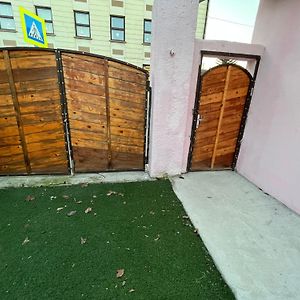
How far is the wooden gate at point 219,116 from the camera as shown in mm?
4480

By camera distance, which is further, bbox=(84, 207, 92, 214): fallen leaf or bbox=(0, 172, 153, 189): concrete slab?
bbox=(0, 172, 153, 189): concrete slab

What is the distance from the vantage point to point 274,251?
9.83 ft

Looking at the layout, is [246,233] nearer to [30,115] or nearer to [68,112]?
[68,112]

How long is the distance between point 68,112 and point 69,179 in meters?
1.49

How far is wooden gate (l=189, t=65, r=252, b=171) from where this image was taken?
14.7ft

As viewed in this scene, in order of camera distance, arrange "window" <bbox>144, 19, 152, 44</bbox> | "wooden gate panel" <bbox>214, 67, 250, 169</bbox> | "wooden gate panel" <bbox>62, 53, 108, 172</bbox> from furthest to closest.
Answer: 1. "window" <bbox>144, 19, 152, 44</bbox>
2. "wooden gate panel" <bbox>214, 67, 250, 169</bbox>
3. "wooden gate panel" <bbox>62, 53, 108, 172</bbox>

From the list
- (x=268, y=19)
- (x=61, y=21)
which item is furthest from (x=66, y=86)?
(x=61, y=21)

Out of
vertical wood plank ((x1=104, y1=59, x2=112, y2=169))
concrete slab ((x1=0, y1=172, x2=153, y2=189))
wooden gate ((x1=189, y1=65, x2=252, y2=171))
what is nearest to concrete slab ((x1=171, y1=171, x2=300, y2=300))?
wooden gate ((x1=189, y1=65, x2=252, y2=171))

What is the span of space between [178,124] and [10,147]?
367 centimetres

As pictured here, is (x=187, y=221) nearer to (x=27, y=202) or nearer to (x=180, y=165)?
(x=180, y=165)

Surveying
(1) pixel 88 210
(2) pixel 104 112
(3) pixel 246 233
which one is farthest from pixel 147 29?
(3) pixel 246 233

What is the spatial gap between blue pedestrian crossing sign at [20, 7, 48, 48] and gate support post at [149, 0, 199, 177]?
250 cm

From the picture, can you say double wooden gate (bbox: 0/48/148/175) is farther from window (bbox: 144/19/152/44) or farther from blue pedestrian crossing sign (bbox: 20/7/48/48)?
window (bbox: 144/19/152/44)

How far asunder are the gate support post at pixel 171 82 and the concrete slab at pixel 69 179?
19.7 inches
